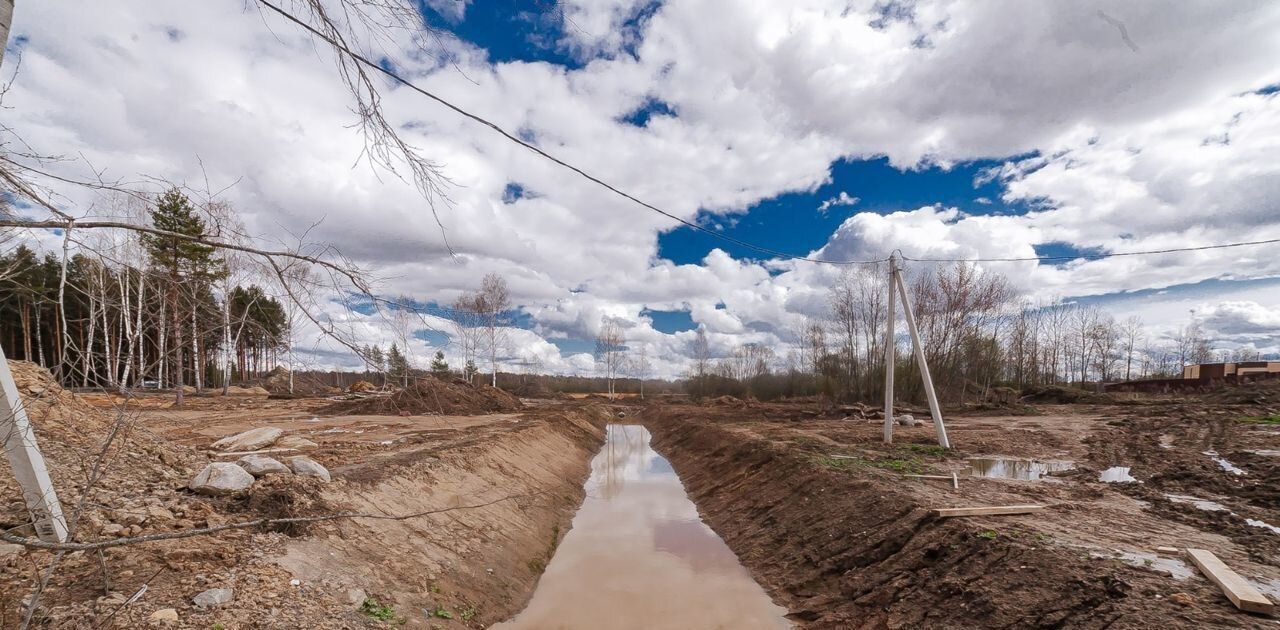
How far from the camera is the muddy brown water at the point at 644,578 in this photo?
893 centimetres

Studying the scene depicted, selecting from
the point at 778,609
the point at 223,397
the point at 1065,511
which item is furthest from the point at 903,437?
the point at 223,397

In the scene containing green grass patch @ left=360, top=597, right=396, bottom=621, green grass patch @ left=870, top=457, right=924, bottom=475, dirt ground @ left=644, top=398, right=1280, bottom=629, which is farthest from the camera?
green grass patch @ left=870, top=457, right=924, bottom=475

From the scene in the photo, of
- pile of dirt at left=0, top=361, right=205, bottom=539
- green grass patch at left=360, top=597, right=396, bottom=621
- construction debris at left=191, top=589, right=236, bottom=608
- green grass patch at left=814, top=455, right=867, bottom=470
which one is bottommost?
green grass patch at left=360, top=597, right=396, bottom=621

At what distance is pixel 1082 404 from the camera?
131ft

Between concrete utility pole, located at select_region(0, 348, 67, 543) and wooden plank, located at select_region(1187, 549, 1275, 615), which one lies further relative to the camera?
wooden plank, located at select_region(1187, 549, 1275, 615)

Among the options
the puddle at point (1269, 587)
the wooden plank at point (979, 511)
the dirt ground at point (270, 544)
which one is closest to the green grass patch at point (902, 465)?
the wooden plank at point (979, 511)

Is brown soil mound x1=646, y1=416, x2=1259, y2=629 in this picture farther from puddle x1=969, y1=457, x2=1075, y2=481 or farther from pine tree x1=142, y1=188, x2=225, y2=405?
pine tree x1=142, y1=188, x2=225, y2=405

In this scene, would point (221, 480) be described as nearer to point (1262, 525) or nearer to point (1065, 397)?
point (1262, 525)

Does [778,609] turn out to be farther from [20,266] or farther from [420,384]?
[20,266]

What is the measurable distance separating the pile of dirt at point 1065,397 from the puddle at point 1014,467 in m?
33.9

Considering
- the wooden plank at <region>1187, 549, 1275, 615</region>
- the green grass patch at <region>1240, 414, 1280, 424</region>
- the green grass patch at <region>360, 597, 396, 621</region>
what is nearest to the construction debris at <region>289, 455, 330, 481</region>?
the green grass patch at <region>360, 597, 396, 621</region>

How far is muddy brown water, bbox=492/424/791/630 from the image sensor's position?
893 cm

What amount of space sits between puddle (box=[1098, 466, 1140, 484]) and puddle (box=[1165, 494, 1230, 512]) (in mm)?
1268

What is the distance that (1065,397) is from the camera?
1663 inches
